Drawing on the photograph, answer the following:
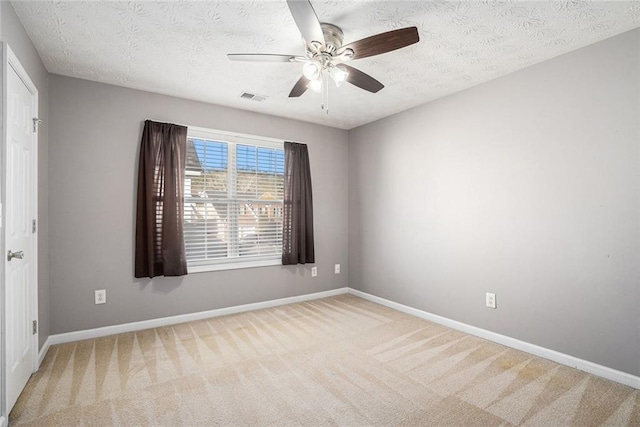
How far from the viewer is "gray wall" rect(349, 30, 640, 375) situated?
89.4 inches

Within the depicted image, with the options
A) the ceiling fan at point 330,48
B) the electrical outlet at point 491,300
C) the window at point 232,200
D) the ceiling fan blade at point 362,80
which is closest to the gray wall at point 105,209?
the window at point 232,200

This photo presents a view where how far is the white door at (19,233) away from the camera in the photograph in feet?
6.15

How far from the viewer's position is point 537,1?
6.29ft

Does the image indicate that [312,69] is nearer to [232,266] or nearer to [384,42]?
[384,42]

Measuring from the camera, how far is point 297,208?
422cm

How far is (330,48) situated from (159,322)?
3.16m

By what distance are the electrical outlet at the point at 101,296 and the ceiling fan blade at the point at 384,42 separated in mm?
3099

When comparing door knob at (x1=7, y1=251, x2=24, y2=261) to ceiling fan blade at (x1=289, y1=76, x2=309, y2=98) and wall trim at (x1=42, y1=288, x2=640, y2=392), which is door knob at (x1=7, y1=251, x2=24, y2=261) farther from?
ceiling fan blade at (x1=289, y1=76, x2=309, y2=98)

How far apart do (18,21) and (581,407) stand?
4.42m

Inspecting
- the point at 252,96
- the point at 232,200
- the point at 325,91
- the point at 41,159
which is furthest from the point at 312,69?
the point at 41,159

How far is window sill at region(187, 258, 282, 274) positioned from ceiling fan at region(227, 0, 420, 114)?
7.68 ft

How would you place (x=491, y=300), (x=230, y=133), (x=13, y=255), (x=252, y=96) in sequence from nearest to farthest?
(x=13, y=255) → (x=491, y=300) → (x=252, y=96) → (x=230, y=133)

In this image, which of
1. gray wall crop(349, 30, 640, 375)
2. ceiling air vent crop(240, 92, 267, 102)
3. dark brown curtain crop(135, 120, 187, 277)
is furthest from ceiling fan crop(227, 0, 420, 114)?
dark brown curtain crop(135, 120, 187, 277)


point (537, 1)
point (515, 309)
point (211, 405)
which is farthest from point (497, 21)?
point (211, 405)
